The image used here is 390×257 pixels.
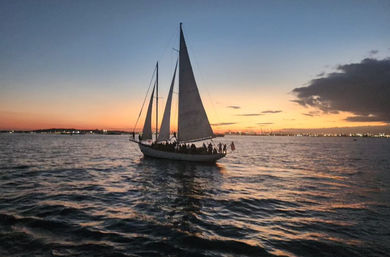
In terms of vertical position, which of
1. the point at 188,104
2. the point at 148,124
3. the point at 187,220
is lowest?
the point at 187,220

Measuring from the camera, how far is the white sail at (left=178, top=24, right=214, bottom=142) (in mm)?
31984

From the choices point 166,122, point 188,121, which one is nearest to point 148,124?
point 166,122

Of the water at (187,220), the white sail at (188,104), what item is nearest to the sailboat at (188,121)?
the white sail at (188,104)

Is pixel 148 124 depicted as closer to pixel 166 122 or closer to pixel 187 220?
pixel 166 122

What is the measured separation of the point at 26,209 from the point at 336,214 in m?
17.4

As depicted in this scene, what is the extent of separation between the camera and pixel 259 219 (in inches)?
468

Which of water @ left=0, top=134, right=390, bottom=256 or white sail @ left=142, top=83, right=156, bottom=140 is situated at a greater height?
white sail @ left=142, top=83, right=156, bottom=140

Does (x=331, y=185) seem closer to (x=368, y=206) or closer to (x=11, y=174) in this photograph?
(x=368, y=206)

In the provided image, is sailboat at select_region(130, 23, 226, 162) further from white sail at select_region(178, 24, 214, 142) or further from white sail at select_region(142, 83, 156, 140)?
white sail at select_region(142, 83, 156, 140)

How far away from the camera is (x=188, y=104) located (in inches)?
1264

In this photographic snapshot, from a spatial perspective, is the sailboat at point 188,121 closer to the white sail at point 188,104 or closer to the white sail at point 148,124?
the white sail at point 188,104

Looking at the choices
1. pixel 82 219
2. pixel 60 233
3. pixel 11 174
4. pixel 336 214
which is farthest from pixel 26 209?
pixel 336 214

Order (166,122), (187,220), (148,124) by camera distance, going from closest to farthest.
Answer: (187,220), (166,122), (148,124)

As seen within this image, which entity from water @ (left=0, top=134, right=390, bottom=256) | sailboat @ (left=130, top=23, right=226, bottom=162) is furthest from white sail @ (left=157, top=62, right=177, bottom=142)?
water @ (left=0, top=134, right=390, bottom=256)
